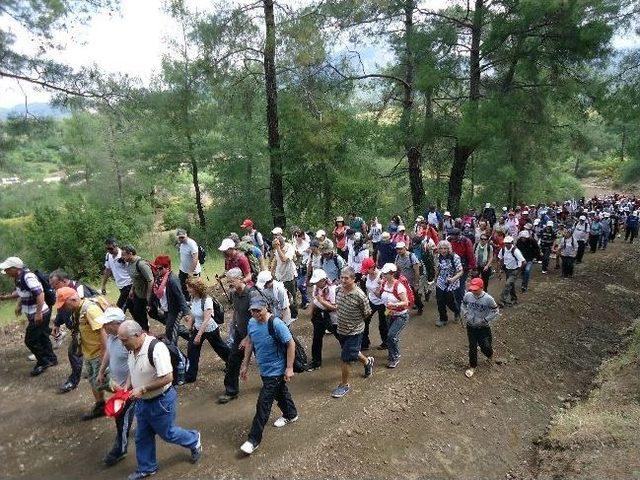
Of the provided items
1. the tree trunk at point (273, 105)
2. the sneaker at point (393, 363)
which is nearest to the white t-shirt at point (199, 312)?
the sneaker at point (393, 363)

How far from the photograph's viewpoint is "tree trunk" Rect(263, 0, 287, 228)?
1258cm

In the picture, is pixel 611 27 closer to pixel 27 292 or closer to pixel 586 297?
pixel 586 297

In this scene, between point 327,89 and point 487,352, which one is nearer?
point 487,352

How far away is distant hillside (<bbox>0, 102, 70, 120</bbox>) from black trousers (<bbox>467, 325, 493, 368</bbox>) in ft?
33.1

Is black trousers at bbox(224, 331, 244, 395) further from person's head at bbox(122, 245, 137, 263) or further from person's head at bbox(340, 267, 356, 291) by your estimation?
person's head at bbox(122, 245, 137, 263)

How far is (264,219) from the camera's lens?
21.9 metres

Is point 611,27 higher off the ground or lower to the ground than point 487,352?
higher

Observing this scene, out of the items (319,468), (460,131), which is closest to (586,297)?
(460,131)

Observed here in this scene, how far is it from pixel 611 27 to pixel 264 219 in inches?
587

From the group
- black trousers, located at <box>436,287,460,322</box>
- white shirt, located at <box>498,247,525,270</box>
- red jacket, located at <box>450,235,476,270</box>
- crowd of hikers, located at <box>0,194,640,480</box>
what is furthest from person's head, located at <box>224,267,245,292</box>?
white shirt, located at <box>498,247,525,270</box>

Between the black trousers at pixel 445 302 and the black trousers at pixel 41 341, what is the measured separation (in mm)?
6653

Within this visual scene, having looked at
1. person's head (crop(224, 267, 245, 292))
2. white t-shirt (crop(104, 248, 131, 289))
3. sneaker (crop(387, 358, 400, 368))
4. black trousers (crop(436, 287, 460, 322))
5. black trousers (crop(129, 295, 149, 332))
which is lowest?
sneaker (crop(387, 358, 400, 368))

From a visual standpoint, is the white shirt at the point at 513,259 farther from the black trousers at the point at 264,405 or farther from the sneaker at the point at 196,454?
the sneaker at the point at 196,454

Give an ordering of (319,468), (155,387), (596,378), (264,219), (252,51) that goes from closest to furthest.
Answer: (155,387), (319,468), (596,378), (252,51), (264,219)
